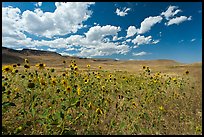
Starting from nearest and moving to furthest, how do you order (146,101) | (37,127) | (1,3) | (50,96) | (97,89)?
(1,3) → (37,127) → (50,96) → (146,101) → (97,89)

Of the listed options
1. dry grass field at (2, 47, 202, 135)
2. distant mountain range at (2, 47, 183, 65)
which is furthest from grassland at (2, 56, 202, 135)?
distant mountain range at (2, 47, 183, 65)

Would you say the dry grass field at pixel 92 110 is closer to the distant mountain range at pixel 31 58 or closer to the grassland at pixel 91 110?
the grassland at pixel 91 110

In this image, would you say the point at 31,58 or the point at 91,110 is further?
the point at 31,58

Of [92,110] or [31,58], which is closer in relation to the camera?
[92,110]

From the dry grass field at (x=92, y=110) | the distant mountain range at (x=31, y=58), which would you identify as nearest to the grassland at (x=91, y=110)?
the dry grass field at (x=92, y=110)

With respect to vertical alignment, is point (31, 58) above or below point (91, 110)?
below

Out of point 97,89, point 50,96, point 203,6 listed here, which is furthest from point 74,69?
point 203,6

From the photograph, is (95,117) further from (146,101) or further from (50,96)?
(146,101)

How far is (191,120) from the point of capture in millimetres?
4344

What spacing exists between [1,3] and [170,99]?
14.2ft

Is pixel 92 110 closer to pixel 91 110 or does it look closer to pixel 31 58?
pixel 91 110

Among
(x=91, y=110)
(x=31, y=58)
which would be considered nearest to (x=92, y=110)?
(x=91, y=110)

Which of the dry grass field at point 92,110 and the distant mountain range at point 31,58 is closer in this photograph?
the dry grass field at point 92,110

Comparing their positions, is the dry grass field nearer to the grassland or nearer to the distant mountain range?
the grassland
